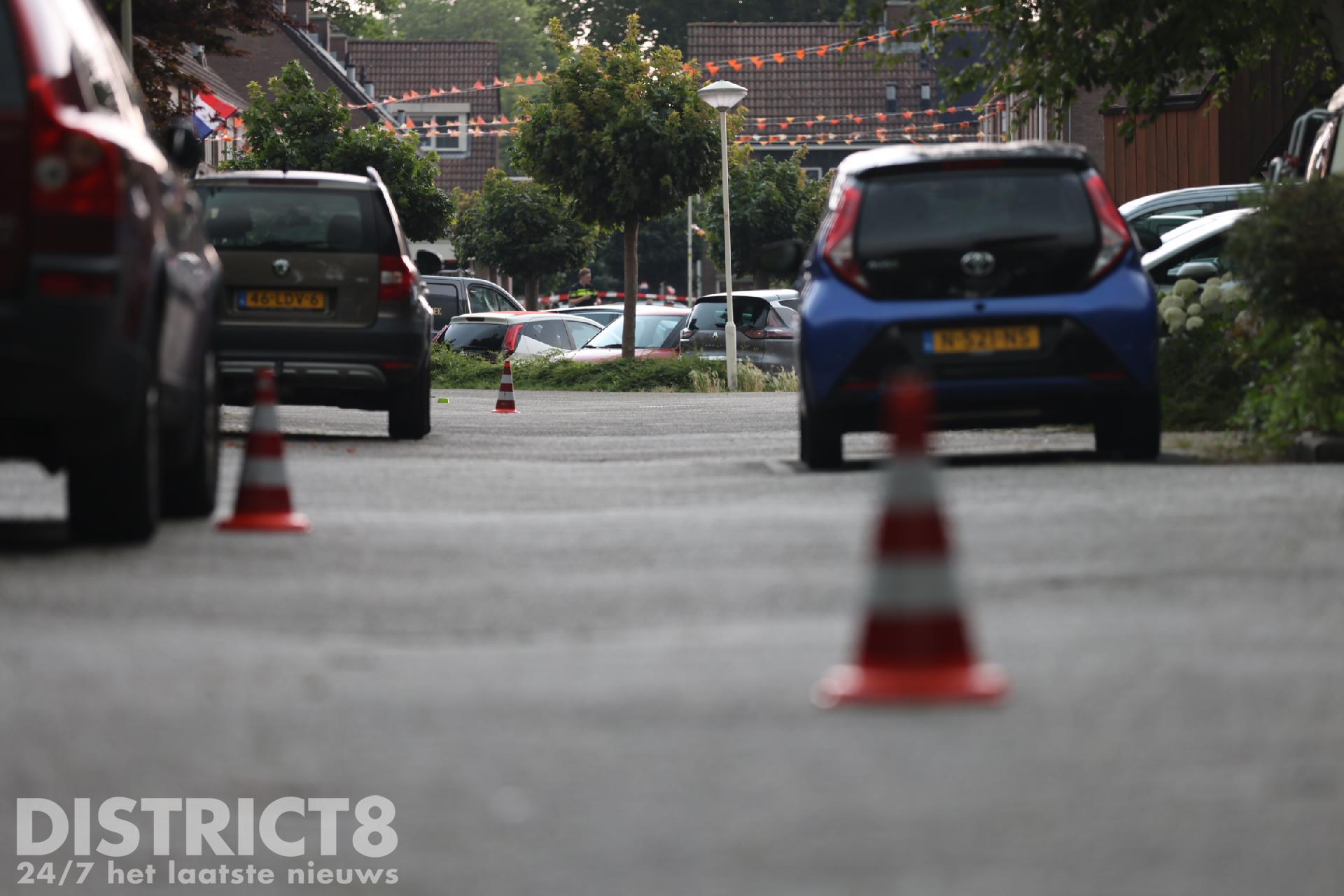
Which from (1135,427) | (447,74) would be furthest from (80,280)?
(447,74)

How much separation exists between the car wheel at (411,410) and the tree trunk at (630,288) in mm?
19376

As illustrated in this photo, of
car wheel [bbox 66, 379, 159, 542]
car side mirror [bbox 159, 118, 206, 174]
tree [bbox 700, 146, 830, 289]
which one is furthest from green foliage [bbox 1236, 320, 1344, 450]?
tree [bbox 700, 146, 830, 289]

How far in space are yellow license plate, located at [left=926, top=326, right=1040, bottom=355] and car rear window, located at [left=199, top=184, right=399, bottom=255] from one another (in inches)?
215

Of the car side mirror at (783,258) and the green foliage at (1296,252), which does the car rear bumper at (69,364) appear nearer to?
the green foliage at (1296,252)

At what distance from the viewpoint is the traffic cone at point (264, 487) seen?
893cm

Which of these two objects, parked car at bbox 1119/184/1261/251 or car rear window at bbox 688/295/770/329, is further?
A: car rear window at bbox 688/295/770/329

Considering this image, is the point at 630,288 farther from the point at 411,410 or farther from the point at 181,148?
the point at 181,148

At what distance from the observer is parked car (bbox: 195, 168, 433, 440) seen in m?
15.7

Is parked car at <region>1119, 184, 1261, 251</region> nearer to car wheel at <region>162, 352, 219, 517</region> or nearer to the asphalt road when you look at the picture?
the asphalt road

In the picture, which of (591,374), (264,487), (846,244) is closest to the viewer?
(264,487)

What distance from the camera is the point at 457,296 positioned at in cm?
4281

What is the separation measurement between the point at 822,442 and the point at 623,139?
1013 inches

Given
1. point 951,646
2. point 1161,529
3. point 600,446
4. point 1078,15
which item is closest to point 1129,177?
point 1078,15

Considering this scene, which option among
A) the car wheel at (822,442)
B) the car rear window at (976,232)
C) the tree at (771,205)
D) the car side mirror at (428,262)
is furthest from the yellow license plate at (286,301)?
the tree at (771,205)
